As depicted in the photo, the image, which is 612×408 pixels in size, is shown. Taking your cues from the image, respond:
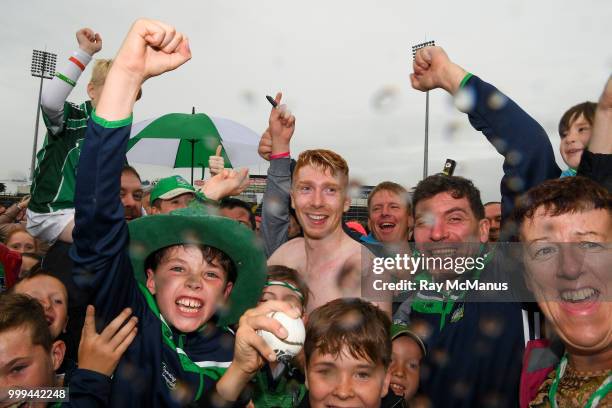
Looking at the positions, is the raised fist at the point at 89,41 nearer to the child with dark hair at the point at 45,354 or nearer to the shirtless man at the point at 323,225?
the shirtless man at the point at 323,225

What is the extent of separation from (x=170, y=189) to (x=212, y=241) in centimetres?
194

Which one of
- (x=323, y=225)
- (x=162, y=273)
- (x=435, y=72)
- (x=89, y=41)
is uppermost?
(x=89, y=41)

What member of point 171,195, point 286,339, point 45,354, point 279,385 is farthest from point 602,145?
point 171,195

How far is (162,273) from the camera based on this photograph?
8.78 ft

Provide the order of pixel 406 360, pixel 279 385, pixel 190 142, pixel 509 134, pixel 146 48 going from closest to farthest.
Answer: pixel 146 48
pixel 509 134
pixel 279 385
pixel 406 360
pixel 190 142

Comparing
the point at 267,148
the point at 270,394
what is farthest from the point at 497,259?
the point at 267,148

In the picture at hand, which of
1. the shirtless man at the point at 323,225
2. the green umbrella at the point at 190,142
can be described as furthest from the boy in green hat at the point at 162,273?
the green umbrella at the point at 190,142

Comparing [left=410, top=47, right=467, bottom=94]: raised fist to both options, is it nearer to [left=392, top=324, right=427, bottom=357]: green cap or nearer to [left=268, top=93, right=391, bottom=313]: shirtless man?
[left=268, top=93, right=391, bottom=313]: shirtless man

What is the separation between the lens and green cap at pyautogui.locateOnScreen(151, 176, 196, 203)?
14.5 ft

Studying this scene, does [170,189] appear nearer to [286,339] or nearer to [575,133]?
[286,339]

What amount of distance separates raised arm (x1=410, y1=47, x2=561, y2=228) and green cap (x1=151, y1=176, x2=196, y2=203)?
2.49m

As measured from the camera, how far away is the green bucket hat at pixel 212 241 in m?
2.53

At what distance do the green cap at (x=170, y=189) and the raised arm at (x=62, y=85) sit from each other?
94 centimetres

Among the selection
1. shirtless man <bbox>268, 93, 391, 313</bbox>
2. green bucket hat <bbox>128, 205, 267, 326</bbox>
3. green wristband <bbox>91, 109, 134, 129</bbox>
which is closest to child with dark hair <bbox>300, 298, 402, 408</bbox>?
green bucket hat <bbox>128, 205, 267, 326</bbox>
